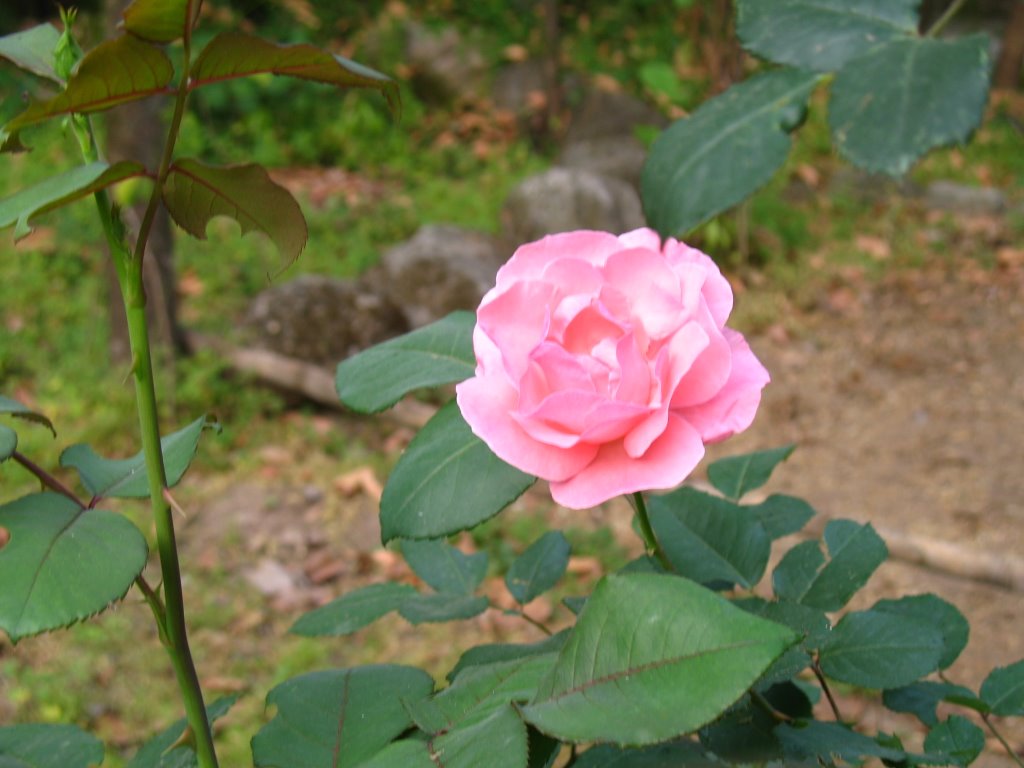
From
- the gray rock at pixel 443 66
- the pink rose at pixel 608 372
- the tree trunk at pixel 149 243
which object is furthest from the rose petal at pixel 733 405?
the gray rock at pixel 443 66

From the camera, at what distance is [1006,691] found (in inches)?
30.4

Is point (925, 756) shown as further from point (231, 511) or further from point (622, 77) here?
point (622, 77)

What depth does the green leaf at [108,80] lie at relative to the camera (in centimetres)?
48

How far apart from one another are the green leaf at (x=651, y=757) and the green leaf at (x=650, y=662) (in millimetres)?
103

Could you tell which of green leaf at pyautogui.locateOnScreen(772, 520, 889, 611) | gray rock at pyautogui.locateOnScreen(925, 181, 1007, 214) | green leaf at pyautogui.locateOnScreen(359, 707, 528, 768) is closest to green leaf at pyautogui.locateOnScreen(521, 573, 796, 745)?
green leaf at pyautogui.locateOnScreen(359, 707, 528, 768)

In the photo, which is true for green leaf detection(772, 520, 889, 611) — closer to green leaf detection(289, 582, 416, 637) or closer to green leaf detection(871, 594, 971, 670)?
green leaf detection(871, 594, 971, 670)

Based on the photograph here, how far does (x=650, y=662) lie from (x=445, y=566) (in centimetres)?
49

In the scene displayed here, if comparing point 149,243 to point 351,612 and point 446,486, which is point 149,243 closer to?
point 351,612

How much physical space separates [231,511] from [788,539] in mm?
1613

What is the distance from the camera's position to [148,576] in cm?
279

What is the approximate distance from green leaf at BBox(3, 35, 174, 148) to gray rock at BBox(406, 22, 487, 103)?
237 inches

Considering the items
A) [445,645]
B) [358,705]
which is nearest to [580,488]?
[358,705]

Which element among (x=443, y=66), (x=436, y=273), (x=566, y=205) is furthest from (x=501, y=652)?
(x=443, y=66)

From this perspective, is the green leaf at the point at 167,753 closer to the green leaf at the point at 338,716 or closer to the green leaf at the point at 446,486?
the green leaf at the point at 338,716
